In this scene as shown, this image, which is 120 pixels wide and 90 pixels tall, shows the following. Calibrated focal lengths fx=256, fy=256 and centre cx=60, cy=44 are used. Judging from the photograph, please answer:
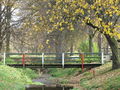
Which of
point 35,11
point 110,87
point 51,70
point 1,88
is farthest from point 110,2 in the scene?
point 51,70

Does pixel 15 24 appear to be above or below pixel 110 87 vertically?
above

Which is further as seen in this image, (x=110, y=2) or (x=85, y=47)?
(x=85, y=47)

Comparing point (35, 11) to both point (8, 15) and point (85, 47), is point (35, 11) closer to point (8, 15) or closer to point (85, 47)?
point (8, 15)

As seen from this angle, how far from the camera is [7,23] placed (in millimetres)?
28781

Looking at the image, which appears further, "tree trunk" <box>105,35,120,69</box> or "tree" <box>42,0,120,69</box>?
"tree trunk" <box>105,35,120,69</box>

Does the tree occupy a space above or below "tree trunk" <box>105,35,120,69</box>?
above

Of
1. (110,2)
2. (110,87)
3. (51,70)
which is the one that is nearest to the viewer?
(110,2)

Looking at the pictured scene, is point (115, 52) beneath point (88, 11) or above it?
beneath

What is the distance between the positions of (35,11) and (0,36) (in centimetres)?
502

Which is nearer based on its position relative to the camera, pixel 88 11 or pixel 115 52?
pixel 88 11

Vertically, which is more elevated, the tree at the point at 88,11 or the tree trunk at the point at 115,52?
the tree at the point at 88,11

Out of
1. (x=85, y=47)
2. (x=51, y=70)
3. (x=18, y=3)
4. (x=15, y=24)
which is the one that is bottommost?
(x=51, y=70)

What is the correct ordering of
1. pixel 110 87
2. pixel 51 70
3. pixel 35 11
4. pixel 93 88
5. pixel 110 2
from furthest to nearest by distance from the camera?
pixel 51 70 → pixel 35 11 → pixel 93 88 → pixel 110 87 → pixel 110 2

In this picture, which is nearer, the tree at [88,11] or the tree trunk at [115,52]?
the tree at [88,11]
